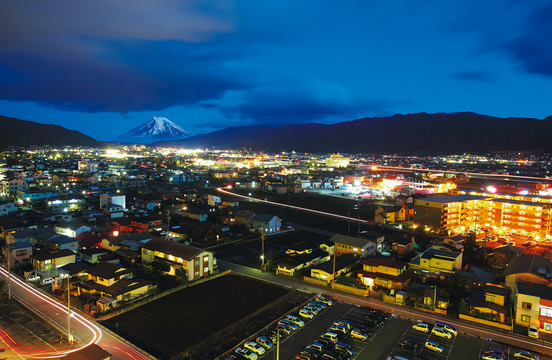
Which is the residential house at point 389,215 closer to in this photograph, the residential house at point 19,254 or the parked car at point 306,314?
the parked car at point 306,314

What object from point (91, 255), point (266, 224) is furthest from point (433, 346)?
point (91, 255)

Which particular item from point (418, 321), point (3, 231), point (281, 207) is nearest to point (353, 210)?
point (281, 207)

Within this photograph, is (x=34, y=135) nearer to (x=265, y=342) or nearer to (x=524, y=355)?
(x=265, y=342)

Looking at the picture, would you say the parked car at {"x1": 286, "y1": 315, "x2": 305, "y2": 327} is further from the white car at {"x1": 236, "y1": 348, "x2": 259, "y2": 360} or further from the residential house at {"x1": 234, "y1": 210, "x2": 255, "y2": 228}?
the residential house at {"x1": 234, "y1": 210, "x2": 255, "y2": 228}

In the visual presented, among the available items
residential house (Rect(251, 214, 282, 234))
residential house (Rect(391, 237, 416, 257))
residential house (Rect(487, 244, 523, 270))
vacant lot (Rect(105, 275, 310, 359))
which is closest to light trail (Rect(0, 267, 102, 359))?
vacant lot (Rect(105, 275, 310, 359))

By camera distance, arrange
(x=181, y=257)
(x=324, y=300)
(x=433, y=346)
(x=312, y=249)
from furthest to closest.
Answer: (x=312, y=249) → (x=181, y=257) → (x=324, y=300) → (x=433, y=346)

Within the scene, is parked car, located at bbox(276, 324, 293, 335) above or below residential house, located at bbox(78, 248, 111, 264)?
below
